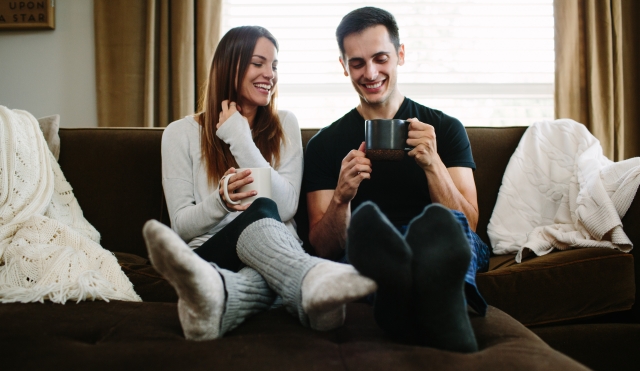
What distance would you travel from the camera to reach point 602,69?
250 centimetres

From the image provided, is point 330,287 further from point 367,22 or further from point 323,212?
point 367,22

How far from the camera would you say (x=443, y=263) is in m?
0.76

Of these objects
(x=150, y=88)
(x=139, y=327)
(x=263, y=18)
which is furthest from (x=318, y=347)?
(x=263, y=18)

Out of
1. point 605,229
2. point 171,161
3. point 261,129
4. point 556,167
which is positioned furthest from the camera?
point 556,167

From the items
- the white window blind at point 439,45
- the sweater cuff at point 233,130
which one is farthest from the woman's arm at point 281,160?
the white window blind at point 439,45

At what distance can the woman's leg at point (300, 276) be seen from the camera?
78cm

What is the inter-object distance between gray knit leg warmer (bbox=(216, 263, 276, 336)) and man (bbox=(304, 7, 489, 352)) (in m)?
0.21

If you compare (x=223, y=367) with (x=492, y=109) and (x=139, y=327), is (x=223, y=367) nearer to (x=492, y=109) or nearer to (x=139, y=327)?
(x=139, y=327)

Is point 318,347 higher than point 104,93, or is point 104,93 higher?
point 104,93

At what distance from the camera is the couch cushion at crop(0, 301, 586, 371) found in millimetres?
719

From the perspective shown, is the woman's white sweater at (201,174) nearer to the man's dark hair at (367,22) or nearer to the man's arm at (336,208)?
the man's arm at (336,208)

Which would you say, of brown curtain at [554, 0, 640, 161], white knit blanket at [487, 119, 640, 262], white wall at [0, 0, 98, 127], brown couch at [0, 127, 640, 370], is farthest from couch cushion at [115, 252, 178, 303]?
brown curtain at [554, 0, 640, 161]

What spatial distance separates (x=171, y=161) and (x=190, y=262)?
83 cm

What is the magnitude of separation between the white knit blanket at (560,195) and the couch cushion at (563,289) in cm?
10
